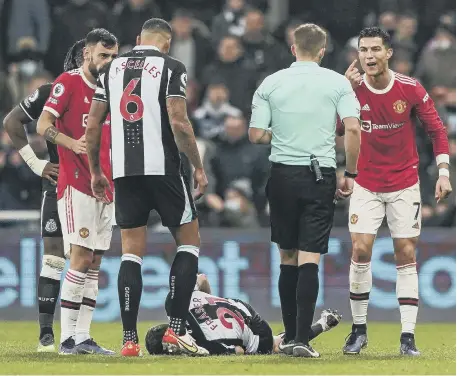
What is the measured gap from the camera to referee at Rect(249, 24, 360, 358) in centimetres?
1006

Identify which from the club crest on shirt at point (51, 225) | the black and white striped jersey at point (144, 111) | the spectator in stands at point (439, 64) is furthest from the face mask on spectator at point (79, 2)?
the black and white striped jersey at point (144, 111)

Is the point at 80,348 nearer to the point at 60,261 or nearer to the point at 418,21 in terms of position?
the point at 60,261

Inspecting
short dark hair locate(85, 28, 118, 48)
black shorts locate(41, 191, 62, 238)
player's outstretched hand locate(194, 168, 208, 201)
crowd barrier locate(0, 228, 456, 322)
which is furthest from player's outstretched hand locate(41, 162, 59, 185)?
crowd barrier locate(0, 228, 456, 322)

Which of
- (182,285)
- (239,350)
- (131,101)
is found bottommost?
(239,350)

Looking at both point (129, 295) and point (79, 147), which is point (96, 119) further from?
point (129, 295)

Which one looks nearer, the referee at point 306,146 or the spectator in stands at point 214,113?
the referee at point 306,146

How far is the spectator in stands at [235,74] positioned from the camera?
17748mm

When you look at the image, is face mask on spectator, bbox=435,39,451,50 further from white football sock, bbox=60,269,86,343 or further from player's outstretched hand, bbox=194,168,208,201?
player's outstretched hand, bbox=194,168,208,201

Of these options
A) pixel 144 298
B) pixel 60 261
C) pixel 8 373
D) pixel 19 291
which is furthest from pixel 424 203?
pixel 8 373

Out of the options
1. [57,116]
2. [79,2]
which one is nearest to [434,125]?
[57,116]

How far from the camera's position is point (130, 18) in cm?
1842

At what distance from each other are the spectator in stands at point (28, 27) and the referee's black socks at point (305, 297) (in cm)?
912

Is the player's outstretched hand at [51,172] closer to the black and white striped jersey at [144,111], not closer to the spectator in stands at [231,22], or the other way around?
the black and white striped jersey at [144,111]

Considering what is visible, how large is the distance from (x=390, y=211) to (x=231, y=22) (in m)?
7.75
